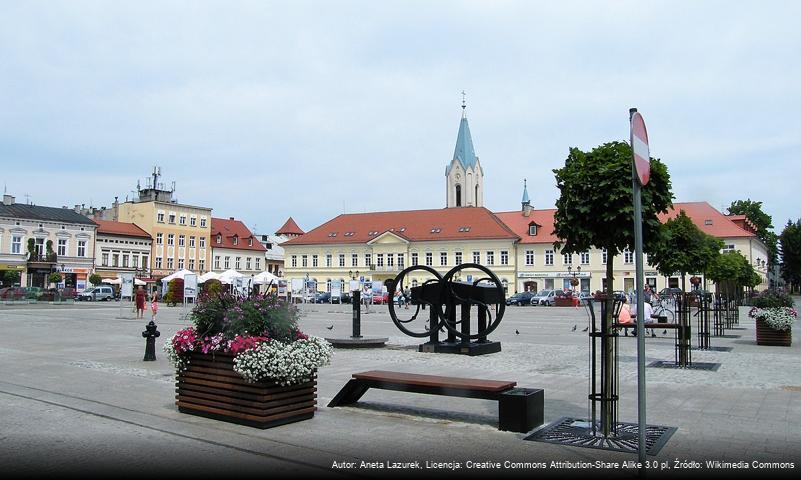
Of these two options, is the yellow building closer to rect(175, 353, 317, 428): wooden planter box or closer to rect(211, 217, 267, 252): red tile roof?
rect(211, 217, 267, 252): red tile roof

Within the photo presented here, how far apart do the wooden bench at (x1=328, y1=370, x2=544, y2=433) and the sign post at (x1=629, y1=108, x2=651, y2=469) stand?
5.71 ft

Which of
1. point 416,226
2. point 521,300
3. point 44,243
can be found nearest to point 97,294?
point 44,243

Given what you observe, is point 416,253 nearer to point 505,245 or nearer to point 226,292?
point 505,245

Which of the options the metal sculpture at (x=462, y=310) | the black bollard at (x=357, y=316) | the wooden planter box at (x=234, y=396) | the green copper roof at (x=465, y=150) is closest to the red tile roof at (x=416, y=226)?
the green copper roof at (x=465, y=150)

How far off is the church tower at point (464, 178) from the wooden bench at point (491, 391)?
88891 mm

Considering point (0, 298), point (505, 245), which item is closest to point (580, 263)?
point (505, 245)

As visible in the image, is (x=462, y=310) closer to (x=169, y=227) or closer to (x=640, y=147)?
(x=640, y=147)

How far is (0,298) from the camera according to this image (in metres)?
52.3

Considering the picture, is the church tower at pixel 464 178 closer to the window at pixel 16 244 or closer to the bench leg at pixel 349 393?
the window at pixel 16 244

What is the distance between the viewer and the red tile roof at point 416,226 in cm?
7919

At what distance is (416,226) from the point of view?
84.4 metres

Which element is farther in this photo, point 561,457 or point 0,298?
point 0,298

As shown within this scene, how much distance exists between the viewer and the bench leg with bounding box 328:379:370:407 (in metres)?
8.66

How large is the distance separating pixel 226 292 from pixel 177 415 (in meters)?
1.52
